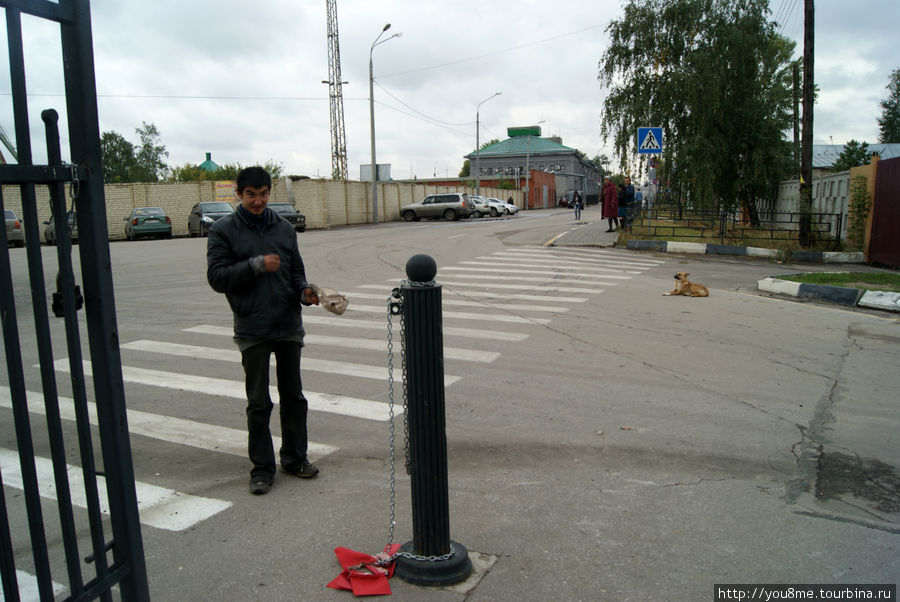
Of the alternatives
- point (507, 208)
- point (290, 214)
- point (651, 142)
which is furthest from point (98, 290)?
point (507, 208)

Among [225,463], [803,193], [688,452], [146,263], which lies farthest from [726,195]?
[225,463]

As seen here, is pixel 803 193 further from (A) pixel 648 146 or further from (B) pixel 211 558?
(B) pixel 211 558

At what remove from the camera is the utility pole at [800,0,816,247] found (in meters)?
17.7

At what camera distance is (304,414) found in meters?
4.34

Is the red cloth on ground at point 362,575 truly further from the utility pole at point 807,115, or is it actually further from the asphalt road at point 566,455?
the utility pole at point 807,115

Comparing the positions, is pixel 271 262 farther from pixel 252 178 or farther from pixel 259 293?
pixel 252 178

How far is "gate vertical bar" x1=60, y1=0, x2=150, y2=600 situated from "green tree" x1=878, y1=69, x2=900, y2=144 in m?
85.6

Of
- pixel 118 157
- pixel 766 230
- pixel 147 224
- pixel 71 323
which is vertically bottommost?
pixel 766 230

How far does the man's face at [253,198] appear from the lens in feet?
13.1

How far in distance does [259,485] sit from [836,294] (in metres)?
10.4

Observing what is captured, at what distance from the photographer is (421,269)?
2.99 m

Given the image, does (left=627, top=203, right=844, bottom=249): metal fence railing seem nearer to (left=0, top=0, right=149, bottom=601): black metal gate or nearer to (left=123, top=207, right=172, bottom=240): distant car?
(left=0, top=0, right=149, bottom=601): black metal gate

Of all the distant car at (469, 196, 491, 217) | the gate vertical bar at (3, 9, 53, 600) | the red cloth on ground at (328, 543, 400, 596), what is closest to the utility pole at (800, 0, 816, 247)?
the red cloth on ground at (328, 543, 400, 596)

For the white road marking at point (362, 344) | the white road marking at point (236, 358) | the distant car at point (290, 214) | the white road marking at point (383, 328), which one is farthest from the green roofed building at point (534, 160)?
the white road marking at point (236, 358)
